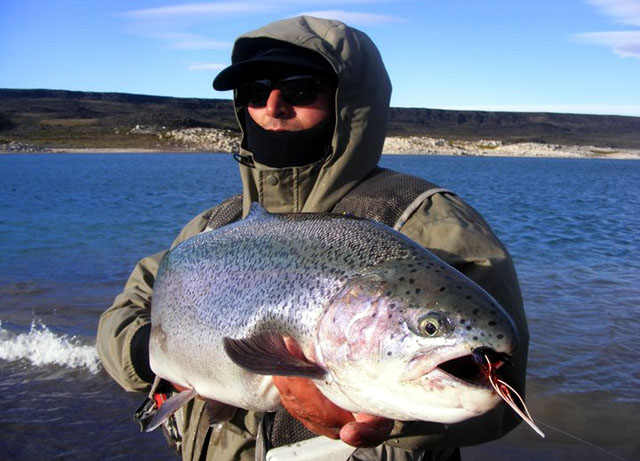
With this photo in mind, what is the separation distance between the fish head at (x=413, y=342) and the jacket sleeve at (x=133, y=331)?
1314 mm

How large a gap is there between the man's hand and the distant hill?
10170 centimetres

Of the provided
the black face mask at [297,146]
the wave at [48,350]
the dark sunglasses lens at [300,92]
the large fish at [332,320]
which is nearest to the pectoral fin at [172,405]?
the large fish at [332,320]

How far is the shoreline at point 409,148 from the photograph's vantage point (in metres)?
95.6

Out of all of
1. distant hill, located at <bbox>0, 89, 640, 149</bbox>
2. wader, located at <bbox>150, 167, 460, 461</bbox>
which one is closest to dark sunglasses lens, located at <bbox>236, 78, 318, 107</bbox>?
wader, located at <bbox>150, 167, 460, 461</bbox>

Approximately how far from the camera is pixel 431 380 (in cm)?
173

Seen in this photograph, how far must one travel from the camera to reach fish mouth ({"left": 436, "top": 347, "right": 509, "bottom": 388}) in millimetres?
1724

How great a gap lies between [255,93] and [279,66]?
0.22 m

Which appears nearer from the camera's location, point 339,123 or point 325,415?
point 325,415

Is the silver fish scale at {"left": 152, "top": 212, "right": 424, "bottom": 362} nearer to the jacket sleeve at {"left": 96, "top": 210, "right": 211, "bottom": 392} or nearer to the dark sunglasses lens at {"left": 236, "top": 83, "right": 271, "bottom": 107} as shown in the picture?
the jacket sleeve at {"left": 96, "top": 210, "right": 211, "bottom": 392}

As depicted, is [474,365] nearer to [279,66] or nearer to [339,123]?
[339,123]

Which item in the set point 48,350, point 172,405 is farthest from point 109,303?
point 172,405

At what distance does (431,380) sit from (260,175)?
5.37 feet

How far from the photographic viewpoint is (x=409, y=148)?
126250mm

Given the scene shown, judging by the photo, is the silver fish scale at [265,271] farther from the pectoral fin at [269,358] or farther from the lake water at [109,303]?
the lake water at [109,303]
